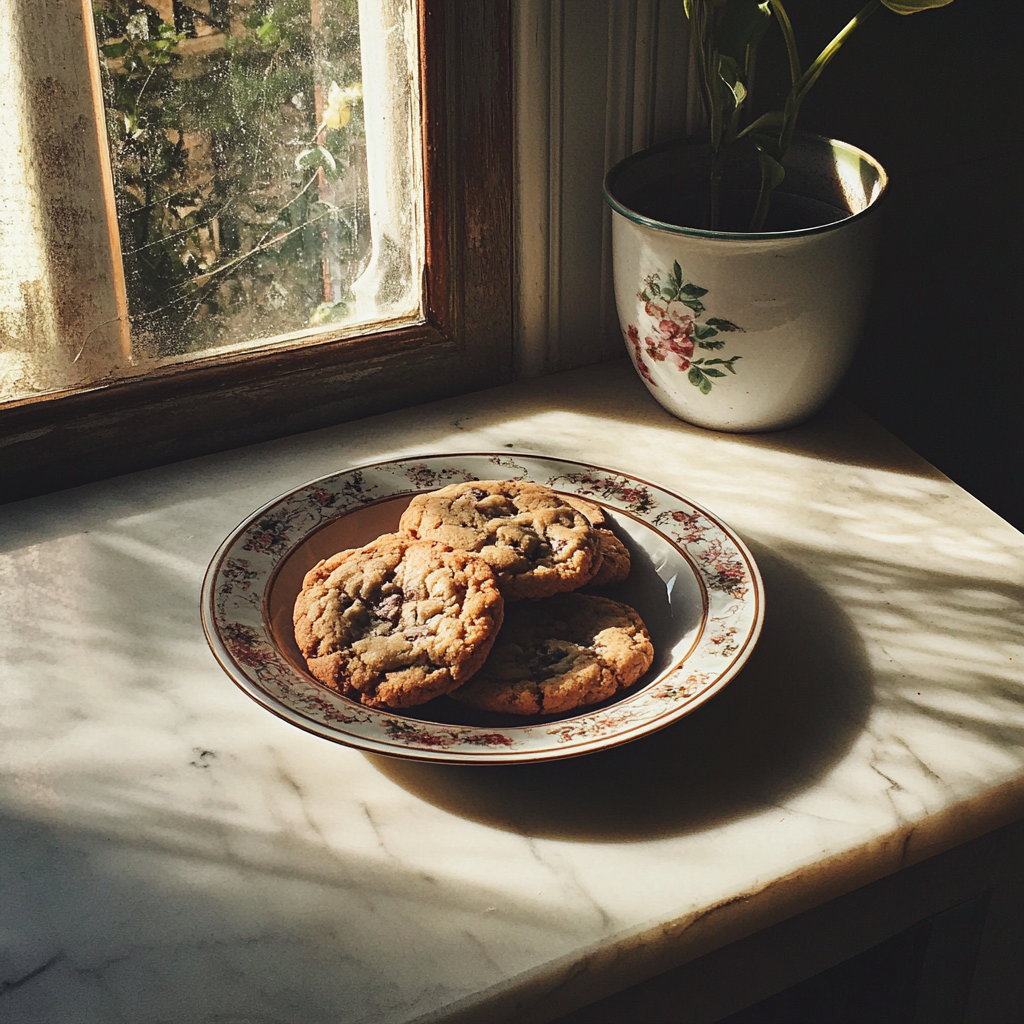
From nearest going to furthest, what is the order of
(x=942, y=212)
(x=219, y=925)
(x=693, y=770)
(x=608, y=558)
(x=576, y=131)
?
(x=219, y=925) < (x=693, y=770) < (x=608, y=558) < (x=576, y=131) < (x=942, y=212)

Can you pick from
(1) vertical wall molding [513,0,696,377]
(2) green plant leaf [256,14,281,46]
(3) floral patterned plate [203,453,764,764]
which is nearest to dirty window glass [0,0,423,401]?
(2) green plant leaf [256,14,281,46]

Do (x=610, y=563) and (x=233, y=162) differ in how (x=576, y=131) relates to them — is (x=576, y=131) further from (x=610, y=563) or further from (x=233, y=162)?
(x=610, y=563)

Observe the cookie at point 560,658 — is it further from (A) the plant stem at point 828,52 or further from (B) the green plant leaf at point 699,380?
(A) the plant stem at point 828,52

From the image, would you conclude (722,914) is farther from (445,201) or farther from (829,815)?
(445,201)

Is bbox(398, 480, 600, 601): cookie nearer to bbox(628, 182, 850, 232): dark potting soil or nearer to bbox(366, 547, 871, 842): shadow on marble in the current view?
bbox(366, 547, 871, 842): shadow on marble

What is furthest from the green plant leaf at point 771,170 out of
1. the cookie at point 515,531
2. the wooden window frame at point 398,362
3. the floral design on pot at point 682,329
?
the cookie at point 515,531

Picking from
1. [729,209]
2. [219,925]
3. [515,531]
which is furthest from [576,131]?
[219,925]

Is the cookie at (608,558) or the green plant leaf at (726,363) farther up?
the green plant leaf at (726,363)
